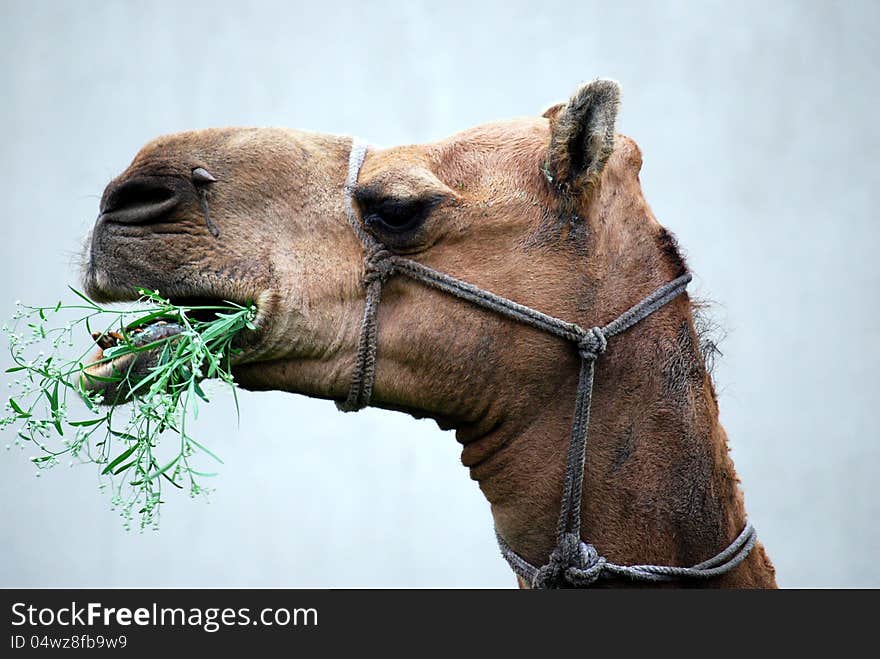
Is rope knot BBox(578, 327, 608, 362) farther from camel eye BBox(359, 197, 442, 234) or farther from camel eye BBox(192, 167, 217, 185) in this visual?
camel eye BBox(192, 167, 217, 185)

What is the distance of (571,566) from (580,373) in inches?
20.8

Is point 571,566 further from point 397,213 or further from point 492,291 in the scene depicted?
point 397,213

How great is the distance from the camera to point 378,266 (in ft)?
8.20

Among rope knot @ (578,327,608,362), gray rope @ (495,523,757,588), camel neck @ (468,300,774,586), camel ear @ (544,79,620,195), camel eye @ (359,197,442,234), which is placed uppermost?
camel ear @ (544,79,620,195)

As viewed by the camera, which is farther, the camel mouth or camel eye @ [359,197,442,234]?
camel eye @ [359,197,442,234]

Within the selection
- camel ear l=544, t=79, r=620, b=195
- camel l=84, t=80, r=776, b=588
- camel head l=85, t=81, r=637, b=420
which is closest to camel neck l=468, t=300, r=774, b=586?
camel l=84, t=80, r=776, b=588

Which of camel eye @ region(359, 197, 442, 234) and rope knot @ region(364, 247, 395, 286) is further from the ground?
camel eye @ region(359, 197, 442, 234)

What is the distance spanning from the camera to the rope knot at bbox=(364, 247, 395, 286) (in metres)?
2.50

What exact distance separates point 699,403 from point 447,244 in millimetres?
851


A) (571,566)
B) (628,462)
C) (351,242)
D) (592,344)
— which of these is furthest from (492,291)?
(571,566)

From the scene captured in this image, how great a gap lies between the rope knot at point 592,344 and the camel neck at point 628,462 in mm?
56

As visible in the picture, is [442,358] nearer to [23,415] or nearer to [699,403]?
[699,403]

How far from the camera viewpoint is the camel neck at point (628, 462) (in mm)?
2553

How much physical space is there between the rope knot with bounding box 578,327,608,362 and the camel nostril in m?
1.14
